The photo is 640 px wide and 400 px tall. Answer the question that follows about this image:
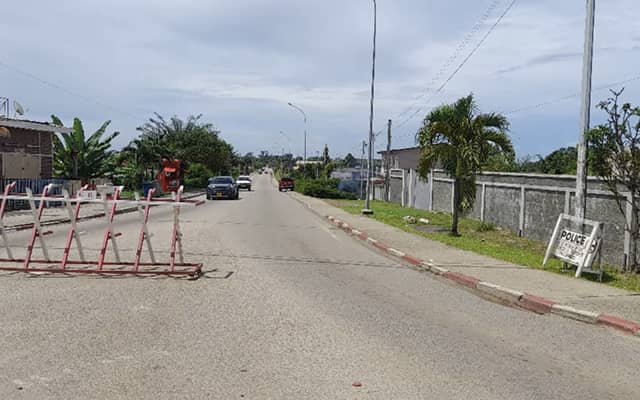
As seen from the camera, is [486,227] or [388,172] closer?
[486,227]

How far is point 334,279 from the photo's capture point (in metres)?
10.9

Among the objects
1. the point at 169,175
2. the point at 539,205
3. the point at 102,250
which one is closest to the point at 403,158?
the point at 169,175

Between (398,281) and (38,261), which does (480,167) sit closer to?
(398,281)

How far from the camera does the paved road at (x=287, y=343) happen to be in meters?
5.20

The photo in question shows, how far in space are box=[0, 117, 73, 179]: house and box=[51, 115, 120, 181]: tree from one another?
4062 millimetres

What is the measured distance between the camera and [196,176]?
2667 inches

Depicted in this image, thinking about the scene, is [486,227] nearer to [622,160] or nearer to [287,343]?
[622,160]

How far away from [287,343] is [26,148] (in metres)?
28.7

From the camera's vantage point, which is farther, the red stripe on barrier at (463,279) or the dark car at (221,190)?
the dark car at (221,190)

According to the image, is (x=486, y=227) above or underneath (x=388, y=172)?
underneath

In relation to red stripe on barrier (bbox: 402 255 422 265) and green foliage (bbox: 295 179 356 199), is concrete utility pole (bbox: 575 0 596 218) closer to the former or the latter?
red stripe on barrier (bbox: 402 255 422 265)

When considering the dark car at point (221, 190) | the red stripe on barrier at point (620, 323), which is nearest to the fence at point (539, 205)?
the red stripe on barrier at point (620, 323)

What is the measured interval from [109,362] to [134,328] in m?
1.27

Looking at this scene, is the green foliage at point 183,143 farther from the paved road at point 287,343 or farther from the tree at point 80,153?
the paved road at point 287,343
